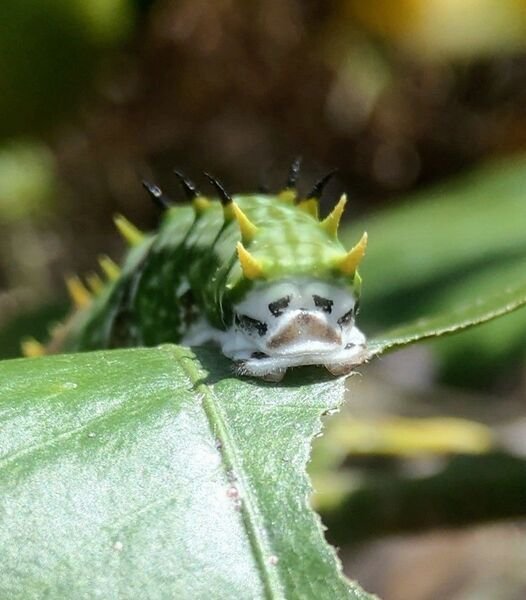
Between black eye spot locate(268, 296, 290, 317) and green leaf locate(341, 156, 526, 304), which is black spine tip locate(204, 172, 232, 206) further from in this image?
green leaf locate(341, 156, 526, 304)

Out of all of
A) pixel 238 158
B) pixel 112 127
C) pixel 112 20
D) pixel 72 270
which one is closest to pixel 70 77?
pixel 112 20

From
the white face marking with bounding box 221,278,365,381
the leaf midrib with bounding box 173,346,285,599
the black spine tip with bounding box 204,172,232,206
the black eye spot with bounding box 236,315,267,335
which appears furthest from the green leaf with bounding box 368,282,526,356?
the black spine tip with bounding box 204,172,232,206

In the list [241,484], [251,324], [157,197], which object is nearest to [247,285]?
[251,324]

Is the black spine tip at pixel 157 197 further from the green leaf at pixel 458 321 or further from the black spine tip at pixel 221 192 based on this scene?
the green leaf at pixel 458 321

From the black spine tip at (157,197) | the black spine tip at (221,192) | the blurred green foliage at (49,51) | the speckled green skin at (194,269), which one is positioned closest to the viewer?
the speckled green skin at (194,269)

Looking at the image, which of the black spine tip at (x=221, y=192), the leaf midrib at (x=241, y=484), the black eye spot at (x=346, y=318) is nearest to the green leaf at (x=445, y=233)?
the black spine tip at (x=221, y=192)

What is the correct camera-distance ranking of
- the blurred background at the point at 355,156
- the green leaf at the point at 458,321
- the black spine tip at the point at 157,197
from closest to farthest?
the green leaf at the point at 458,321 → the black spine tip at the point at 157,197 → the blurred background at the point at 355,156

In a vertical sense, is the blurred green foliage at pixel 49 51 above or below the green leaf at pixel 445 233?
above

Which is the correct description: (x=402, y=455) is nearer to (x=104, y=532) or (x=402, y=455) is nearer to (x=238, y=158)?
(x=104, y=532)
